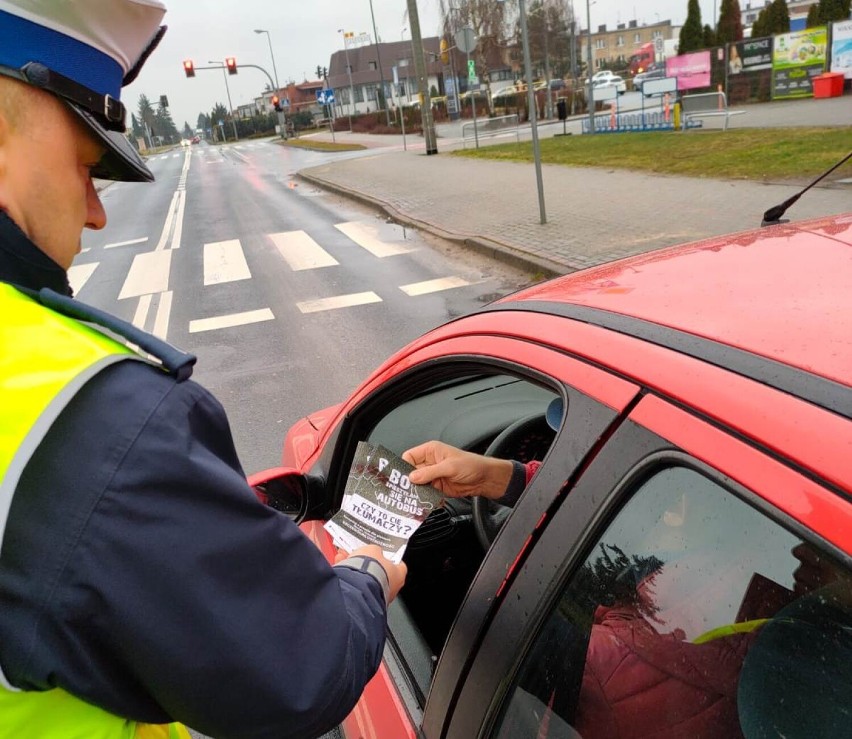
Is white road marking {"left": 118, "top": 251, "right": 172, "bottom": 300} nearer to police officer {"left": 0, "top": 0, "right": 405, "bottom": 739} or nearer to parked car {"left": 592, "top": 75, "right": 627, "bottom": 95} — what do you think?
police officer {"left": 0, "top": 0, "right": 405, "bottom": 739}

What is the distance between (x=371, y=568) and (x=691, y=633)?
0.56 meters

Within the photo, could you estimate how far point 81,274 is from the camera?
11.0m

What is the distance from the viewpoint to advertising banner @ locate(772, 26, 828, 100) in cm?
2364

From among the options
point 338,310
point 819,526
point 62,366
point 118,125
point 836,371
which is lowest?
point 338,310

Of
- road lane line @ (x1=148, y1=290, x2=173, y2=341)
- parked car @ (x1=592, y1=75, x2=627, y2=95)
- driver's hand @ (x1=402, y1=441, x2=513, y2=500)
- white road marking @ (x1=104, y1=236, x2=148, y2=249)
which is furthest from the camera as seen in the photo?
parked car @ (x1=592, y1=75, x2=627, y2=95)

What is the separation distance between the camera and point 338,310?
303 inches

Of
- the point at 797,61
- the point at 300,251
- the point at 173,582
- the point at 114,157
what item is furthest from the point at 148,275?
the point at 797,61

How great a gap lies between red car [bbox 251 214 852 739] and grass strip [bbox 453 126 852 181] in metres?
10.1

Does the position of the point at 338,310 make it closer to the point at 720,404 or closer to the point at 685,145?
the point at 720,404

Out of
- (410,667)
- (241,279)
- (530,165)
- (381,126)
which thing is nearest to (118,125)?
(410,667)

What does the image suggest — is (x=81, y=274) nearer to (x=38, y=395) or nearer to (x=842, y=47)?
(x=38, y=395)

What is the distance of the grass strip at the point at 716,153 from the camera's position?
10.9 m

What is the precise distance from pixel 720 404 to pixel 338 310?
694cm

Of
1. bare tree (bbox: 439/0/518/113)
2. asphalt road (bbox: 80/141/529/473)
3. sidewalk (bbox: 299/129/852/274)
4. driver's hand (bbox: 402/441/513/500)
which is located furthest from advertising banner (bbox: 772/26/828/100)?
driver's hand (bbox: 402/441/513/500)
